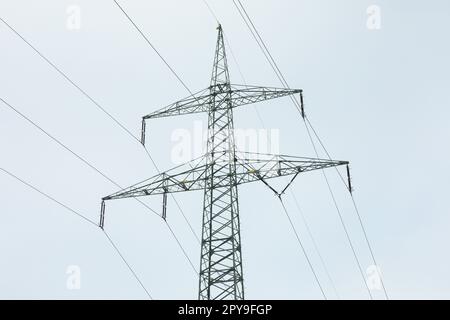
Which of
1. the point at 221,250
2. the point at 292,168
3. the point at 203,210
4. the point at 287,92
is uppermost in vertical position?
the point at 287,92
